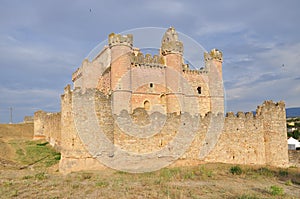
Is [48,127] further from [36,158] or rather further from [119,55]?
[119,55]

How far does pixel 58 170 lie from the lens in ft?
41.4

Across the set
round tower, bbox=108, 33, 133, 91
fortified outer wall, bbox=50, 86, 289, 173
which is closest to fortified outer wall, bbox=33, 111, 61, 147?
round tower, bbox=108, 33, 133, 91

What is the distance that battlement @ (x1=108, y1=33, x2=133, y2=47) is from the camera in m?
21.8

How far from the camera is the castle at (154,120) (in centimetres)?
1209

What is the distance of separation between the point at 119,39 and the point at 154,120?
10280 millimetres

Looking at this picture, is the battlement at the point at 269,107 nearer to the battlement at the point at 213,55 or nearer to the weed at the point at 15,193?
the battlement at the point at 213,55

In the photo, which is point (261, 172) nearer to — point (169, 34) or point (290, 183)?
point (290, 183)

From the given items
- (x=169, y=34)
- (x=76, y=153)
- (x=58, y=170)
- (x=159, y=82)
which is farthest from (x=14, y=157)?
(x=169, y=34)

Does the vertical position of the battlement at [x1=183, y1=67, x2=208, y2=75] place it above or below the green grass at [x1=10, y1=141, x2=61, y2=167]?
above

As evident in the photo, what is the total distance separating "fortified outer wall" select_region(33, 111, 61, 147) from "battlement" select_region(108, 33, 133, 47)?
7.08 meters

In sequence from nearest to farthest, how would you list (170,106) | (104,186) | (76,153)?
(104,186) < (76,153) < (170,106)

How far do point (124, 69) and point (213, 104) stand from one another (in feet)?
36.3

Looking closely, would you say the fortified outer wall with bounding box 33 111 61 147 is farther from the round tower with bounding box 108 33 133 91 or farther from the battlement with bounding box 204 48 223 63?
the battlement with bounding box 204 48 223 63

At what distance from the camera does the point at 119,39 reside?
2172cm
